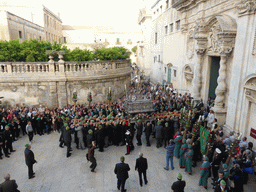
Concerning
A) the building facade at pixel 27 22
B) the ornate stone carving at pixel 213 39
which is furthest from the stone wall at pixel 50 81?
the ornate stone carving at pixel 213 39

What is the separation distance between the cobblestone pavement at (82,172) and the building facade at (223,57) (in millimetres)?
3519

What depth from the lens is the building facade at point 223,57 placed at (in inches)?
341

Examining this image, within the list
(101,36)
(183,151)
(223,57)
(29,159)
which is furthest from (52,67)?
(101,36)

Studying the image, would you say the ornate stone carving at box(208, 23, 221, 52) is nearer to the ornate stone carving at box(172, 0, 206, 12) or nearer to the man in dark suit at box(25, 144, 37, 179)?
the ornate stone carving at box(172, 0, 206, 12)

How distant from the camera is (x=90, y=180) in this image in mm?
7266

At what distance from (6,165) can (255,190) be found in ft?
33.1

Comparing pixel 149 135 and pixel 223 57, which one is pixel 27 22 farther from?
pixel 223 57

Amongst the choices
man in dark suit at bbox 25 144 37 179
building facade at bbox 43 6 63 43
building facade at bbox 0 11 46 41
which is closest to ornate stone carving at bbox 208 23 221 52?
man in dark suit at bbox 25 144 37 179

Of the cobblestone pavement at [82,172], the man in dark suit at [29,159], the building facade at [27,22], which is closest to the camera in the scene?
the cobblestone pavement at [82,172]

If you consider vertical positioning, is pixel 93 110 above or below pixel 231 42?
below

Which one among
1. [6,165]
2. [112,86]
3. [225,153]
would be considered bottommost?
[6,165]

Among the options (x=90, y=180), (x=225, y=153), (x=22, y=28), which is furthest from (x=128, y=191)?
(x=22, y=28)

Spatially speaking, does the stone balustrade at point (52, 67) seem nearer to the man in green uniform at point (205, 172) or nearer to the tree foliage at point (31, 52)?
the tree foliage at point (31, 52)

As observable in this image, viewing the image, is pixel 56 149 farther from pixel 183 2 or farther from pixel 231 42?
pixel 183 2
